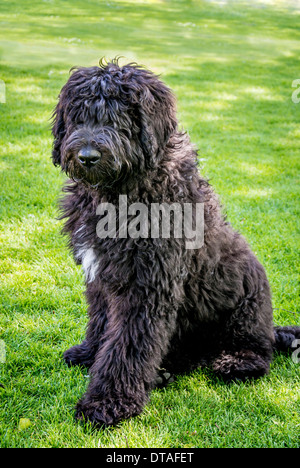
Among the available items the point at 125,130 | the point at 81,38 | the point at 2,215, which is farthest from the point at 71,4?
the point at 125,130

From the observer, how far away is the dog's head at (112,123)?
2607mm

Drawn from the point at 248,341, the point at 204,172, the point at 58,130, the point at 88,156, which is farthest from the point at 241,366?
the point at 204,172

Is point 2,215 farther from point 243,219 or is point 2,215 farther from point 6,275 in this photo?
point 243,219

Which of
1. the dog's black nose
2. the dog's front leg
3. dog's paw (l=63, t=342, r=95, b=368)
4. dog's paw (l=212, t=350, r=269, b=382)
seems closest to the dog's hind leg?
dog's paw (l=212, t=350, r=269, b=382)

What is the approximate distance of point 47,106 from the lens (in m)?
9.12

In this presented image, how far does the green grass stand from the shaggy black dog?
21cm

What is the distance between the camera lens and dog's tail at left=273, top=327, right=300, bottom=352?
3.67 metres

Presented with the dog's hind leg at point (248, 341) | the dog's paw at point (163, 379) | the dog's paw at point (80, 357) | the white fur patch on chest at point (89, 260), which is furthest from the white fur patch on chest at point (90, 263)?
the dog's hind leg at point (248, 341)

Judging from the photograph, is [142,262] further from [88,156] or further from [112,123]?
[112,123]

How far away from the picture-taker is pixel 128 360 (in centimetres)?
295

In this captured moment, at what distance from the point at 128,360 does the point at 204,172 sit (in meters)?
4.40

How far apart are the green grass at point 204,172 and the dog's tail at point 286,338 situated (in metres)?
0.09

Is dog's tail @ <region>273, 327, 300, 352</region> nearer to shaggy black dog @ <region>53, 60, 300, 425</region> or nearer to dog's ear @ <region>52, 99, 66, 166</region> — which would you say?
shaggy black dog @ <region>53, 60, 300, 425</region>

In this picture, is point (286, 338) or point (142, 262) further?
point (286, 338)
